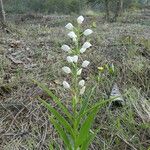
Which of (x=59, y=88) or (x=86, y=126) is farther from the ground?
(x=86, y=126)

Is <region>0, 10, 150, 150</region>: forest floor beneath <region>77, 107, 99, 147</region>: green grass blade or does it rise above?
beneath

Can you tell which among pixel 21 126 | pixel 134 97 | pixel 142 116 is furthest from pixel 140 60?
pixel 21 126

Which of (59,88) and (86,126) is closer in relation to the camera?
(86,126)

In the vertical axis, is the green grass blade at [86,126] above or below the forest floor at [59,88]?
above

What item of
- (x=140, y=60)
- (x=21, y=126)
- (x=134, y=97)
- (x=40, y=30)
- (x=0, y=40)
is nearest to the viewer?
(x=21, y=126)

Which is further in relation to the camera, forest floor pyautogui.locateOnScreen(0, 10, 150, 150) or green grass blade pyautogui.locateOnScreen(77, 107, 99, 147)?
forest floor pyautogui.locateOnScreen(0, 10, 150, 150)

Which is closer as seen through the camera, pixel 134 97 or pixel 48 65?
pixel 134 97

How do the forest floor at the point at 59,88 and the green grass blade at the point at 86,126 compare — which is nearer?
the green grass blade at the point at 86,126

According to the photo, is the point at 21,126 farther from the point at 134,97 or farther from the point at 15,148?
the point at 134,97
